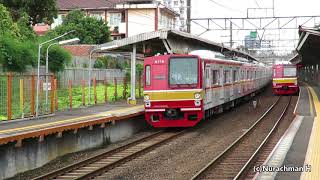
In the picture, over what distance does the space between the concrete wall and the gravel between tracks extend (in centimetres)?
22

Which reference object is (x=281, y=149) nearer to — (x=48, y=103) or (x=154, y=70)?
(x=154, y=70)

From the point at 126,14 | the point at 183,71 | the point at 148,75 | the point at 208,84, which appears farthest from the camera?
the point at 126,14

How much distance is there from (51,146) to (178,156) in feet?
10.9

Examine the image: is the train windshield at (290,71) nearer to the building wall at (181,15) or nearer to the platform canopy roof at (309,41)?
the platform canopy roof at (309,41)

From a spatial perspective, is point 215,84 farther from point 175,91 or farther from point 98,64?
point 98,64

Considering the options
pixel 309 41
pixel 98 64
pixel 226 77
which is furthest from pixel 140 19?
pixel 226 77

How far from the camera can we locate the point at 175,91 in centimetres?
1852

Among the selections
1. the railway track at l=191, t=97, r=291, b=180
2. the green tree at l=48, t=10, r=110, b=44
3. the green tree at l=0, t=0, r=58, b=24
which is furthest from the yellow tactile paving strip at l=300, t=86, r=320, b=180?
the green tree at l=48, t=10, r=110, b=44

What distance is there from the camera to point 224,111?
27203 mm

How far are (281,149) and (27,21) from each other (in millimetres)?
26471

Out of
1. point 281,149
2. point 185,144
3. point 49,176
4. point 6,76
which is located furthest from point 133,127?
point 49,176

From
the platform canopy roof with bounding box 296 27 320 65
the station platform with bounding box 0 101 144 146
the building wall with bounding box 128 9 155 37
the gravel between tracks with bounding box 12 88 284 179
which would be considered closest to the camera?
the gravel between tracks with bounding box 12 88 284 179

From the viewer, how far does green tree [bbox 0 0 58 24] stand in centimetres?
3922

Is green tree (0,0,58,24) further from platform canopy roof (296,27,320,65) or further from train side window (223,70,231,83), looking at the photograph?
train side window (223,70,231,83)
